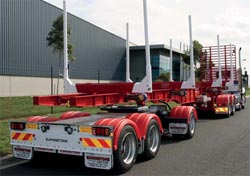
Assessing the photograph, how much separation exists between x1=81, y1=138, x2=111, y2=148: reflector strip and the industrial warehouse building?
16.3m

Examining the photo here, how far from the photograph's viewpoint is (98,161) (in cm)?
631

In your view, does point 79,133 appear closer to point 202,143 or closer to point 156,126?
point 156,126

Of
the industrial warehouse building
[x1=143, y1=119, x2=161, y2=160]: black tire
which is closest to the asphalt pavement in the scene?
[x1=143, y1=119, x2=161, y2=160]: black tire

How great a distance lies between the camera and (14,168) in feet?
23.1

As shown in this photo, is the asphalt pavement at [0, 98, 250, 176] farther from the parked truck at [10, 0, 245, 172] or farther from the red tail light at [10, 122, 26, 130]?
the red tail light at [10, 122, 26, 130]

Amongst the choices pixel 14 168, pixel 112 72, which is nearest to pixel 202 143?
pixel 14 168

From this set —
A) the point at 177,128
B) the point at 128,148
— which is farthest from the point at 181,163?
the point at 177,128

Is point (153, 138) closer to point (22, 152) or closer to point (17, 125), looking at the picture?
point (22, 152)

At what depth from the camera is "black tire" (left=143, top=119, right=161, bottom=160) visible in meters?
7.65

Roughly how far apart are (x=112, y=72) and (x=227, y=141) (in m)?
36.3

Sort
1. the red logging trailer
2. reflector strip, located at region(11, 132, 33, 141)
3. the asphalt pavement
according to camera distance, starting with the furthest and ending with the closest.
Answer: reflector strip, located at region(11, 132, 33, 141) → the asphalt pavement → the red logging trailer

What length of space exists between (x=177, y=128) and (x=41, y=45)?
2607 centimetres

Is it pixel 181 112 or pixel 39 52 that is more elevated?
pixel 39 52

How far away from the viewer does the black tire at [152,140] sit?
7.65 metres
